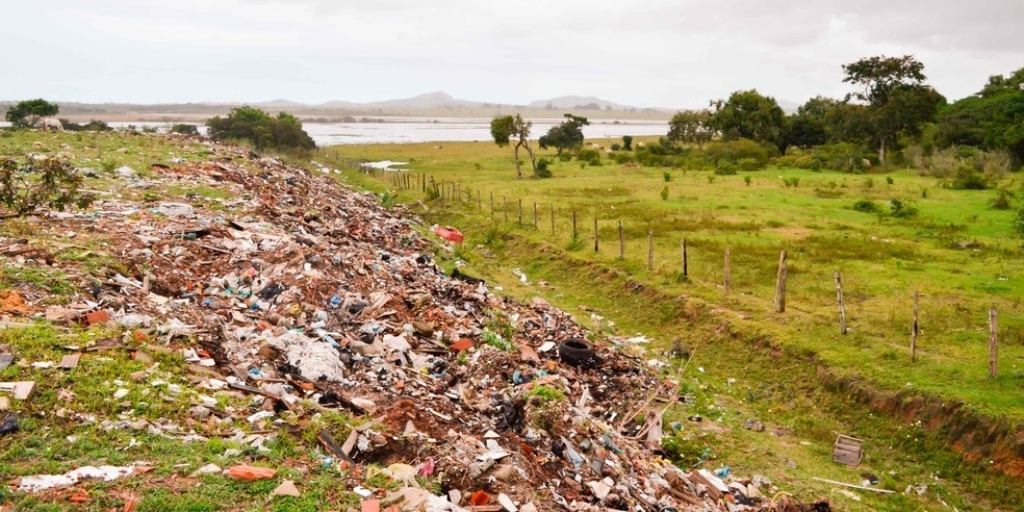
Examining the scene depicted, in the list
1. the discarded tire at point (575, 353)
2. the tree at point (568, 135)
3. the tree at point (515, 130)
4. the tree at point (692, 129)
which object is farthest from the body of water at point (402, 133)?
the discarded tire at point (575, 353)

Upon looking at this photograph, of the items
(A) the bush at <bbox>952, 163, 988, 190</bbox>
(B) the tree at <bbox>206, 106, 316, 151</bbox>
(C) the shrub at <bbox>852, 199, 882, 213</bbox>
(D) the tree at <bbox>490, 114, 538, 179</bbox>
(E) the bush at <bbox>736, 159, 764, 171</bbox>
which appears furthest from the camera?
(B) the tree at <bbox>206, 106, 316, 151</bbox>

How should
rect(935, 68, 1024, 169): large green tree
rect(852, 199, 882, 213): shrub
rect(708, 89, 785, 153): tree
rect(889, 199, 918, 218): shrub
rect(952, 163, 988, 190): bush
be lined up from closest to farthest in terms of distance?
rect(889, 199, 918, 218): shrub → rect(852, 199, 882, 213): shrub → rect(952, 163, 988, 190): bush → rect(935, 68, 1024, 169): large green tree → rect(708, 89, 785, 153): tree

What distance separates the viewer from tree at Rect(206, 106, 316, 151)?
4544 cm

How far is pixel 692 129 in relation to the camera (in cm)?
5709

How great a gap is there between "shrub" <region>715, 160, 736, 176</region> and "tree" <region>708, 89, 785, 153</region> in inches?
579

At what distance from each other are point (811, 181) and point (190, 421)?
31769 mm

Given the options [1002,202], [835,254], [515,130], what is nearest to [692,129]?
[515,130]

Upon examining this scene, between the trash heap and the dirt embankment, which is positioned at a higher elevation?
the trash heap

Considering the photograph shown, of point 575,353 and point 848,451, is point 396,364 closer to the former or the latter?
point 575,353

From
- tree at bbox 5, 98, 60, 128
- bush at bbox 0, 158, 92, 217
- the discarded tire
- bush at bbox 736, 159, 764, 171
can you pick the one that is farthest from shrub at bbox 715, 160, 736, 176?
tree at bbox 5, 98, 60, 128

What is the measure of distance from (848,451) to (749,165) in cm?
3385

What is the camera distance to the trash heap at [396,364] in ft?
19.7

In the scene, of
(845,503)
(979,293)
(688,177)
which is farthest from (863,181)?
(845,503)

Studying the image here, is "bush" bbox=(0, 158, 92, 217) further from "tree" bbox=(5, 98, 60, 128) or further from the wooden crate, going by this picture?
"tree" bbox=(5, 98, 60, 128)
